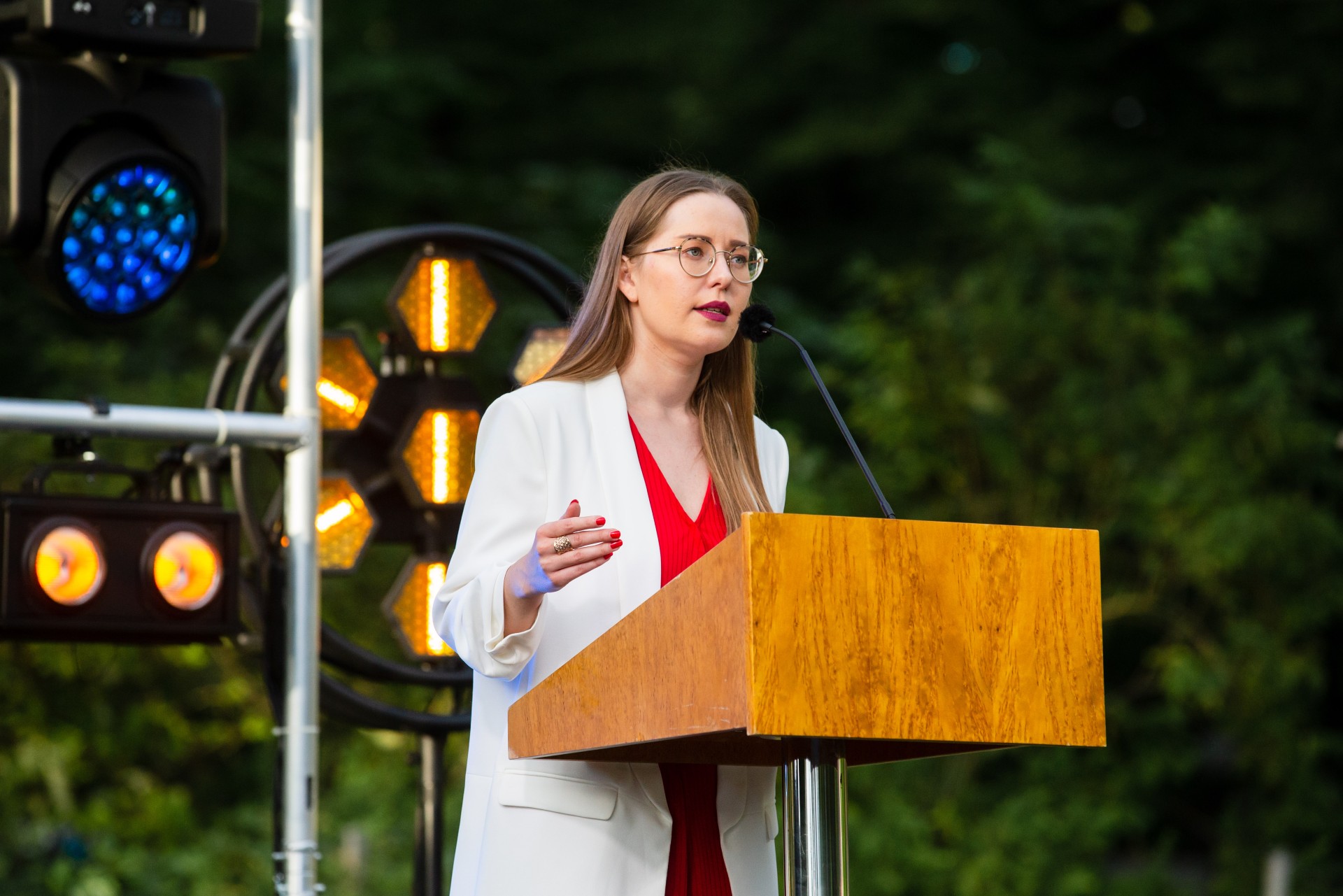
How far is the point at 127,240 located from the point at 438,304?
1.19 m

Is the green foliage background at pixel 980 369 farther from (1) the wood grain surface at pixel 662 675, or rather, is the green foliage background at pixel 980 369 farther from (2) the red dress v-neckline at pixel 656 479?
(1) the wood grain surface at pixel 662 675

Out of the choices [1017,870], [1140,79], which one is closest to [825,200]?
[1140,79]

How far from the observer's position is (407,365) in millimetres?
3922

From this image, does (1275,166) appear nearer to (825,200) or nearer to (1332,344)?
(1332,344)

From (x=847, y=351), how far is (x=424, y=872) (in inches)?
202

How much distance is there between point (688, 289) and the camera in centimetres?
215

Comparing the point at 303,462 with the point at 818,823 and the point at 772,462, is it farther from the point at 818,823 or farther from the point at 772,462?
the point at 818,823

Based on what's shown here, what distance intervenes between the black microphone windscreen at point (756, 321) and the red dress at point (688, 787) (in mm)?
194

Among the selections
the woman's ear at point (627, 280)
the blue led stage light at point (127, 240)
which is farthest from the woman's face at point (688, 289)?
the blue led stage light at point (127, 240)

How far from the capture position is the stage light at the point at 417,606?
363 cm

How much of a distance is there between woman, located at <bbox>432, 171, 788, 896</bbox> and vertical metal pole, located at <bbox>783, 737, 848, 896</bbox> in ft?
0.96

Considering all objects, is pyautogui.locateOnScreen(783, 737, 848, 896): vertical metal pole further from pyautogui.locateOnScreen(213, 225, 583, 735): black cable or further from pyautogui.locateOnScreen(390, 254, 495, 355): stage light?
pyautogui.locateOnScreen(390, 254, 495, 355): stage light

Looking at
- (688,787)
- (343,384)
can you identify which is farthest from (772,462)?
(343,384)

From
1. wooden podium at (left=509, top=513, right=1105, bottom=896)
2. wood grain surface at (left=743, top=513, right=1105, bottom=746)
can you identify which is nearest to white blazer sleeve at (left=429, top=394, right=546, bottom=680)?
wooden podium at (left=509, top=513, right=1105, bottom=896)
